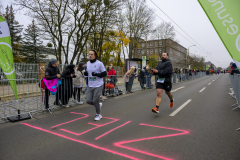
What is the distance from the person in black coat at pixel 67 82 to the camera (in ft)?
21.6

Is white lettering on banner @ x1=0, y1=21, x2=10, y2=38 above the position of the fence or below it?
above

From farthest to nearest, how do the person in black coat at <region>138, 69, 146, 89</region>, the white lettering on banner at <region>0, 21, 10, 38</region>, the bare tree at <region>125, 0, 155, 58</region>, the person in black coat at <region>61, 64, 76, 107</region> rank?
the bare tree at <region>125, 0, 155, 58</region> → the person in black coat at <region>138, 69, 146, 89</region> → the person in black coat at <region>61, 64, 76, 107</region> → the white lettering on banner at <region>0, 21, 10, 38</region>

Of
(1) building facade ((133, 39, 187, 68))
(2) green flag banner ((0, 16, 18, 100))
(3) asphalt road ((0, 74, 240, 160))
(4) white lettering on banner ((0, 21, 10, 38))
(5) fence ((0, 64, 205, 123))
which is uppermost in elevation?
(1) building facade ((133, 39, 187, 68))

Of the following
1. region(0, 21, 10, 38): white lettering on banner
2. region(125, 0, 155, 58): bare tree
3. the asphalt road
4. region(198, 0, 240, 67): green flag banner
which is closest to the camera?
region(198, 0, 240, 67): green flag banner

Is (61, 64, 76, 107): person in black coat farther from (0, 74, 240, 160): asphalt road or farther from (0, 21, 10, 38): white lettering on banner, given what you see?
(0, 21, 10, 38): white lettering on banner

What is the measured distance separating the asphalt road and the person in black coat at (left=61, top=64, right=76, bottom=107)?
148 centimetres

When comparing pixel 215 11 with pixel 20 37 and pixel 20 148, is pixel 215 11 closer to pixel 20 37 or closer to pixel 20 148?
pixel 20 148

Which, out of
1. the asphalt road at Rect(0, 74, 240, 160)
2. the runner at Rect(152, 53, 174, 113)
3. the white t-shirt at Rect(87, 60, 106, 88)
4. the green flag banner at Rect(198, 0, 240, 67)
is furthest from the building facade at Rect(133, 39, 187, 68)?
the green flag banner at Rect(198, 0, 240, 67)

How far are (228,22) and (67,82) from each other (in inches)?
230

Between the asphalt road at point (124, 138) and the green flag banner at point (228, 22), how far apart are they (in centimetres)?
174

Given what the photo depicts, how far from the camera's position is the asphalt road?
2.87 metres

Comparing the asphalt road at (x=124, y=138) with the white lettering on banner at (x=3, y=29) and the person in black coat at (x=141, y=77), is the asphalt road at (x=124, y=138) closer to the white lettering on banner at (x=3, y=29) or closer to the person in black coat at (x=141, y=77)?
the white lettering on banner at (x=3, y=29)

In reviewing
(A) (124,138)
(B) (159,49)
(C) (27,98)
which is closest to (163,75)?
(A) (124,138)

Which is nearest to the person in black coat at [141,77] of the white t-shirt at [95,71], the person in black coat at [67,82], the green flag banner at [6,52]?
the person in black coat at [67,82]
